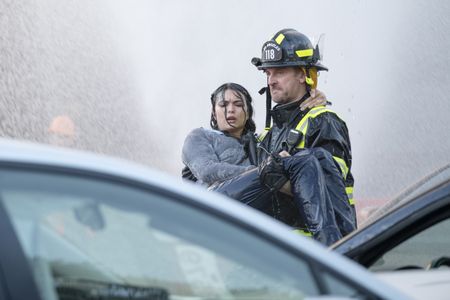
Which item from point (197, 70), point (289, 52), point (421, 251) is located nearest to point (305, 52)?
point (289, 52)

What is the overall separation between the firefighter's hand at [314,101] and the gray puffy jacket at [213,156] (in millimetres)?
418

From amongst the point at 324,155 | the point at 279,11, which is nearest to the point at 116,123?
the point at 279,11

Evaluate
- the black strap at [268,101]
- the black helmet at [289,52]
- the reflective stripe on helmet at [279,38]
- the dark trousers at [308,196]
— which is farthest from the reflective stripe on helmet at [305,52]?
the dark trousers at [308,196]

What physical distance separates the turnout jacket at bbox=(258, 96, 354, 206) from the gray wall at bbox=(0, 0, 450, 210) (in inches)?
233

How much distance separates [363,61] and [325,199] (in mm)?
8003

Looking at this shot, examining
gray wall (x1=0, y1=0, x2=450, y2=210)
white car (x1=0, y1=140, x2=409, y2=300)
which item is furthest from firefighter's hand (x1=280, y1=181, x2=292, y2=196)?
gray wall (x1=0, y1=0, x2=450, y2=210)

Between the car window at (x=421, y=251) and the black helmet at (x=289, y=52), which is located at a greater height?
the black helmet at (x=289, y=52)

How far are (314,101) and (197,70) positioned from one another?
281 inches

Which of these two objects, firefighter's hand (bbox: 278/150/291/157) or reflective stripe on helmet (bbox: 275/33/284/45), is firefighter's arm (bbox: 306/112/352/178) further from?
reflective stripe on helmet (bbox: 275/33/284/45)

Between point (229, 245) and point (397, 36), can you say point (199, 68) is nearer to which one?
point (397, 36)

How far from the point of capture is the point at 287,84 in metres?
6.37

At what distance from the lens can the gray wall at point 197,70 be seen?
41.7 feet

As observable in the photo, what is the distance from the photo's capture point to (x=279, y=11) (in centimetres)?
1362

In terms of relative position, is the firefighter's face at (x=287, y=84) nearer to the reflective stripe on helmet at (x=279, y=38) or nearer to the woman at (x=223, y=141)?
the reflective stripe on helmet at (x=279, y=38)
